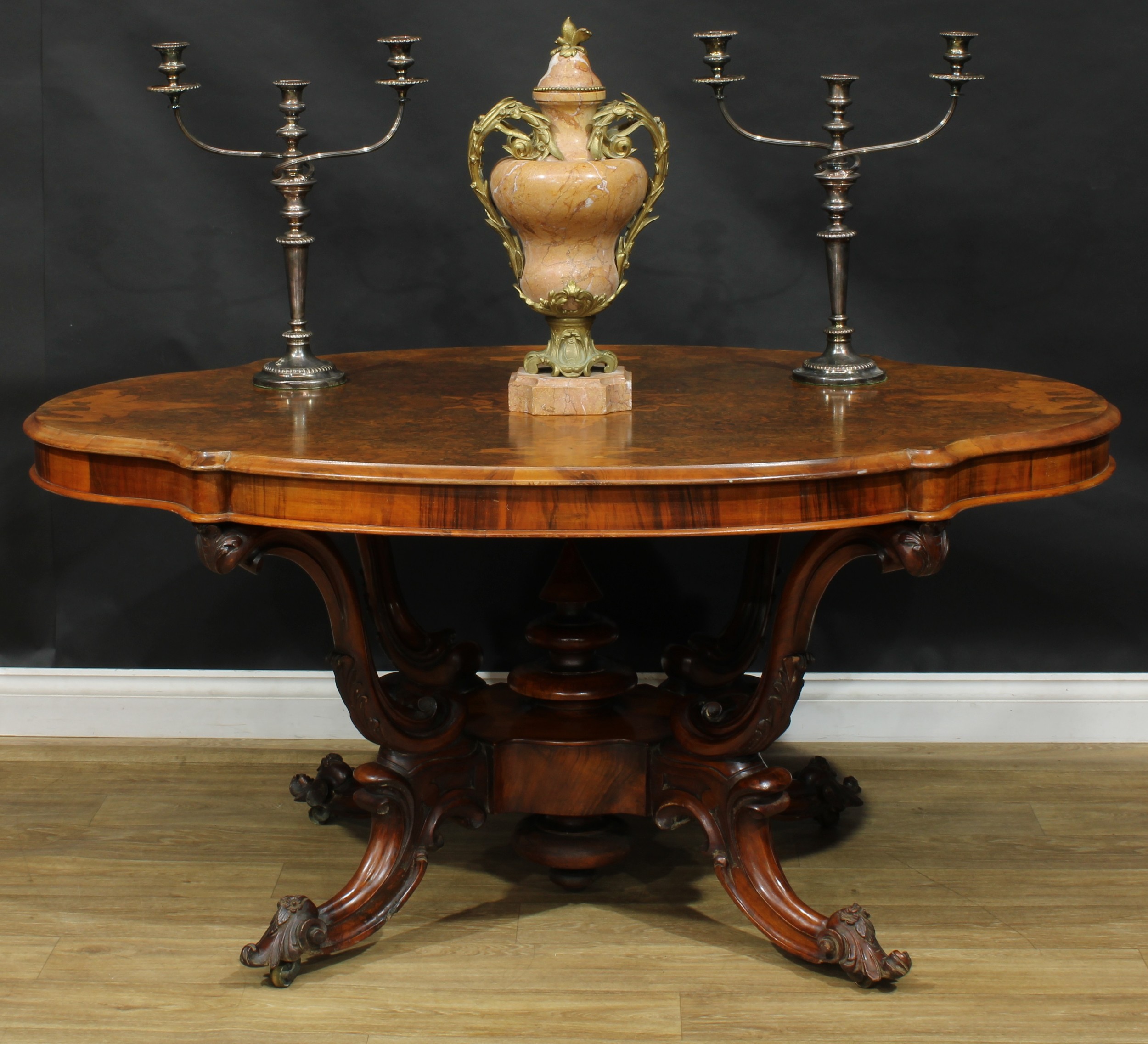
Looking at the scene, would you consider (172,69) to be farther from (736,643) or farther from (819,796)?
(819,796)

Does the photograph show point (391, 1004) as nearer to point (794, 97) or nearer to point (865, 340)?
point (865, 340)

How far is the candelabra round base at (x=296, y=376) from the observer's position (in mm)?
2520

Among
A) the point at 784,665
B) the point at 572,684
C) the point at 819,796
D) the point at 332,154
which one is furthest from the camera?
the point at 819,796

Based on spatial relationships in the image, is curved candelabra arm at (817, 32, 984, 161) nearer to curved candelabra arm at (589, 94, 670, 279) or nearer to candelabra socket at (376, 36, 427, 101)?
curved candelabra arm at (589, 94, 670, 279)

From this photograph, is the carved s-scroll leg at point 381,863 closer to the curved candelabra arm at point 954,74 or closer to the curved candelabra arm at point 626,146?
the curved candelabra arm at point 626,146

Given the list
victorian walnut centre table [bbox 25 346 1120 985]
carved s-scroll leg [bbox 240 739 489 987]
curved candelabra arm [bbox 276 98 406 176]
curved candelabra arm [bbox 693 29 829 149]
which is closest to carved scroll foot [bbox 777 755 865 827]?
victorian walnut centre table [bbox 25 346 1120 985]

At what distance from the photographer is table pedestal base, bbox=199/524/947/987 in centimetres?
238

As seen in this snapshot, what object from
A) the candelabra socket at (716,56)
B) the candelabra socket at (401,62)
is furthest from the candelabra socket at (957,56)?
the candelabra socket at (401,62)

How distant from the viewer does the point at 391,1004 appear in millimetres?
2342

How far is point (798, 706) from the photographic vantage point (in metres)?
3.41

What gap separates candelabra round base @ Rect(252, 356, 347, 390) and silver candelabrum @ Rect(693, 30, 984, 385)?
784mm

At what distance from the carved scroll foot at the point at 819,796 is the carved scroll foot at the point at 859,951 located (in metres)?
0.54

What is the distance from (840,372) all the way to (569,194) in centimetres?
59

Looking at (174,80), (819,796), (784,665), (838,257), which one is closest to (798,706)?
(819,796)
